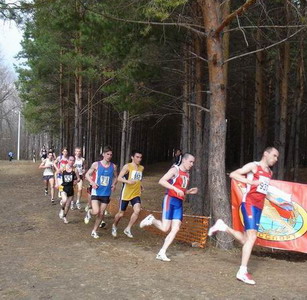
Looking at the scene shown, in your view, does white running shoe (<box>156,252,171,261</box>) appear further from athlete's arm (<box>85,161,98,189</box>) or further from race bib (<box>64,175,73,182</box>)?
race bib (<box>64,175,73,182</box>)

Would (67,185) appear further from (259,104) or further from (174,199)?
(259,104)

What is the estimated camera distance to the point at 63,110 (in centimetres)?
3253

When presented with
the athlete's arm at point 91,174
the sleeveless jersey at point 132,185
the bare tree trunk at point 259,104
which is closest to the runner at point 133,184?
the sleeveless jersey at point 132,185

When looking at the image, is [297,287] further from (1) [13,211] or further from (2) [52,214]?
(1) [13,211]

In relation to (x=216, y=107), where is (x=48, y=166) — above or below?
below

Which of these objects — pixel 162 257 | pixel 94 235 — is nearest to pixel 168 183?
pixel 162 257

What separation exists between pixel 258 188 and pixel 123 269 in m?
2.62

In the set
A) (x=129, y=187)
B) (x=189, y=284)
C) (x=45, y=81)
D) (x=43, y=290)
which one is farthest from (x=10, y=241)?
(x=45, y=81)

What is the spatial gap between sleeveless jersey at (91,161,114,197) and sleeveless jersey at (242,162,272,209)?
3749mm

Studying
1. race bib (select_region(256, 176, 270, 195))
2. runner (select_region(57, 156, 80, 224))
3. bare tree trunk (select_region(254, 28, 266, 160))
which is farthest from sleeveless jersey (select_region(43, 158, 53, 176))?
race bib (select_region(256, 176, 270, 195))

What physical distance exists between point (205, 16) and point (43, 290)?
6.47 metres

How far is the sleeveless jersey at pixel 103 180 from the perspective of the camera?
944cm

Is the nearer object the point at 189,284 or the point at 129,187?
the point at 189,284

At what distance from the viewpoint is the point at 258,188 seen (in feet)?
21.7
